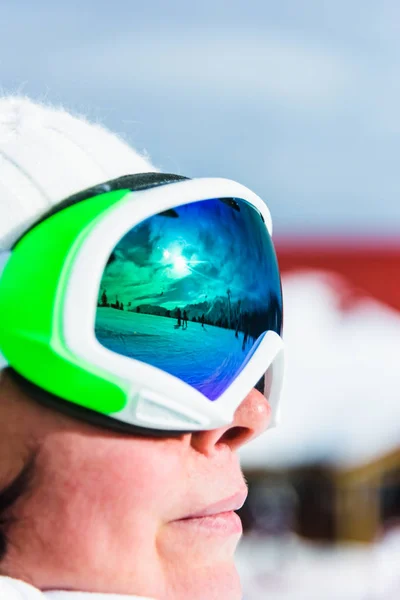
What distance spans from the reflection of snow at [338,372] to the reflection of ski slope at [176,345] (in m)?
3.98

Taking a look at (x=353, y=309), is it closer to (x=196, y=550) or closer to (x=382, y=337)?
(x=382, y=337)

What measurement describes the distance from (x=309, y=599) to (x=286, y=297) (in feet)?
5.63

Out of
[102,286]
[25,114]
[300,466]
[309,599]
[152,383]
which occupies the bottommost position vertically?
[309,599]

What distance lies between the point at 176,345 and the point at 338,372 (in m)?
4.36

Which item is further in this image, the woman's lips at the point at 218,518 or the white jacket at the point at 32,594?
the woman's lips at the point at 218,518

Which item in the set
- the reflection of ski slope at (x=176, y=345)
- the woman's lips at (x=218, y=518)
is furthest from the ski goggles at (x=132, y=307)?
the woman's lips at (x=218, y=518)

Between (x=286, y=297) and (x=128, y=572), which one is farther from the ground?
(x=286, y=297)

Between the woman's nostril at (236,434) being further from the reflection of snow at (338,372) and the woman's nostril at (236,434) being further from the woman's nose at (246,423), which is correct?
the reflection of snow at (338,372)

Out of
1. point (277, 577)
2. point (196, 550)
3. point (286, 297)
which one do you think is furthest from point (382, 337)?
point (196, 550)

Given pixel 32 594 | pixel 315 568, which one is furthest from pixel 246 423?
pixel 315 568

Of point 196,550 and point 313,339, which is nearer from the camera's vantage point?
point 196,550

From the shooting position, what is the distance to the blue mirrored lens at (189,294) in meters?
1.24

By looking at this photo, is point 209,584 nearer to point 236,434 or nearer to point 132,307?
point 236,434

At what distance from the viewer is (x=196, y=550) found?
133cm
